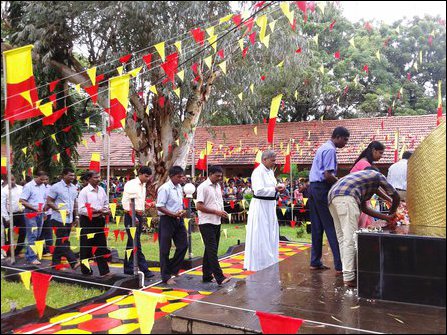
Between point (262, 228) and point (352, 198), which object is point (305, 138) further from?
point (352, 198)

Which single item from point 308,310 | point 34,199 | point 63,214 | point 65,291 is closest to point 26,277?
point 65,291

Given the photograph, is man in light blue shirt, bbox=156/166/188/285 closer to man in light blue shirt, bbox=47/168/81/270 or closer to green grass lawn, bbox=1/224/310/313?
green grass lawn, bbox=1/224/310/313

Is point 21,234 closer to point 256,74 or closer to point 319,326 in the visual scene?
point 319,326

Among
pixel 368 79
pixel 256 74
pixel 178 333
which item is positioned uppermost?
pixel 368 79

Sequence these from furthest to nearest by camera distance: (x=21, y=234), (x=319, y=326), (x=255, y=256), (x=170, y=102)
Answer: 1. (x=170, y=102)
2. (x=21, y=234)
3. (x=255, y=256)
4. (x=319, y=326)

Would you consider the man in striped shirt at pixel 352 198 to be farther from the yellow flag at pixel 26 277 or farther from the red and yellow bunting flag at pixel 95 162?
the red and yellow bunting flag at pixel 95 162

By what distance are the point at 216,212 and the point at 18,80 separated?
8.73 feet

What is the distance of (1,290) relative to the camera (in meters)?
3.45

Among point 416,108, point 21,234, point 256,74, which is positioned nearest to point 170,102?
point 256,74

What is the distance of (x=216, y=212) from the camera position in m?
5.26

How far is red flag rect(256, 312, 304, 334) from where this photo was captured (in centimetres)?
285

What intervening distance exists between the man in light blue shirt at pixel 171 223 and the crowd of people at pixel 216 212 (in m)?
0.01

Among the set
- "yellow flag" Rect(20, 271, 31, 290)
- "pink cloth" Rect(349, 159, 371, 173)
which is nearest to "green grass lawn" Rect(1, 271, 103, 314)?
"yellow flag" Rect(20, 271, 31, 290)

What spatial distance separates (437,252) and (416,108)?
1800 centimetres
